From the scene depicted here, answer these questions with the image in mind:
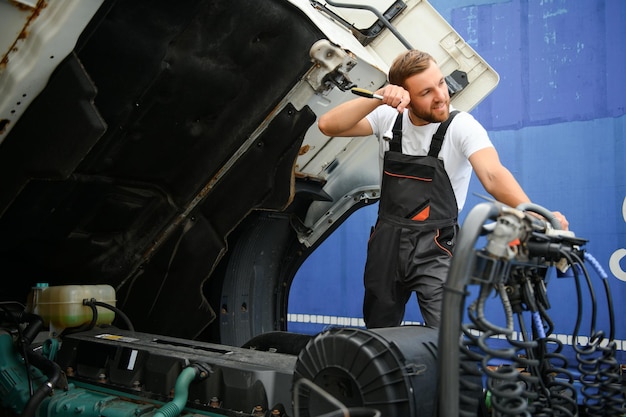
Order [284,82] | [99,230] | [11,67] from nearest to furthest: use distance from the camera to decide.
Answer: [11,67]
[284,82]
[99,230]

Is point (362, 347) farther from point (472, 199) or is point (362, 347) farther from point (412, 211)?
point (472, 199)

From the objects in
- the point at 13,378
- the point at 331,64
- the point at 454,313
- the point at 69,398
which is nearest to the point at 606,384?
the point at 454,313

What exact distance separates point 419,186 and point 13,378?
1739 mm

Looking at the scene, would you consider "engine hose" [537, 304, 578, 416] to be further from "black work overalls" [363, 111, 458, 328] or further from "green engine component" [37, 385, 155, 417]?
"green engine component" [37, 385, 155, 417]

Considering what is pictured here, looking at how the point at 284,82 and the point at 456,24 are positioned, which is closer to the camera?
the point at 284,82

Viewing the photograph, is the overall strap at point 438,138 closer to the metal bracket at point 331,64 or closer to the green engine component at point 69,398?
the metal bracket at point 331,64

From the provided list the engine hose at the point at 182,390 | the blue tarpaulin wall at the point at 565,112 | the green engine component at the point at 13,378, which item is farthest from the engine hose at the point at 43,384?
the blue tarpaulin wall at the point at 565,112

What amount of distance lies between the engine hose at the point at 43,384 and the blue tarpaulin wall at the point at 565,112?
9.22ft

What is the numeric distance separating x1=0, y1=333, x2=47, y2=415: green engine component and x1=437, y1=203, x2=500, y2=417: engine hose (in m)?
1.73

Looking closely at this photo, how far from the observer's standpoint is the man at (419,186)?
6.49ft

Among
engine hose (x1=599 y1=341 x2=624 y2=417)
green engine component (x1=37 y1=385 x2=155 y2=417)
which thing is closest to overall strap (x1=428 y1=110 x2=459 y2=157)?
engine hose (x1=599 y1=341 x2=624 y2=417)

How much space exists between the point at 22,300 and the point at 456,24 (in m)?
3.46

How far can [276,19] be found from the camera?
7.64ft

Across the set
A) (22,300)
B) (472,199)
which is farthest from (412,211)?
(472,199)
